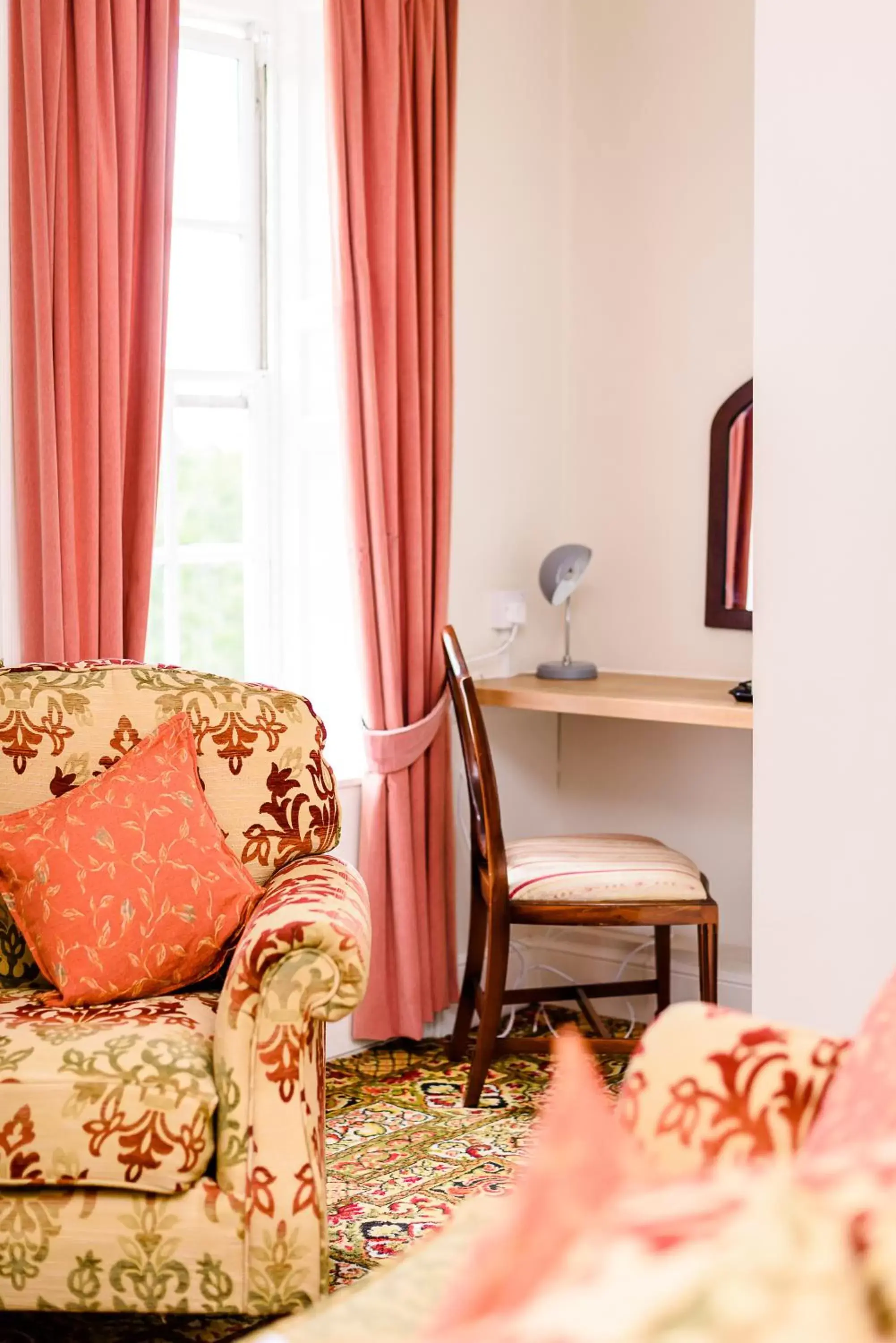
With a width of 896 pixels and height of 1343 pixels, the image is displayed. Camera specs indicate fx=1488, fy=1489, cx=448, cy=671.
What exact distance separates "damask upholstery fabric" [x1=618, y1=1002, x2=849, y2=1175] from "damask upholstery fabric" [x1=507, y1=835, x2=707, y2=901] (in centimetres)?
184

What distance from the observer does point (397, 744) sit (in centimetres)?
354

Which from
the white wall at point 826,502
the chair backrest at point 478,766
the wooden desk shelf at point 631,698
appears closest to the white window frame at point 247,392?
the chair backrest at point 478,766

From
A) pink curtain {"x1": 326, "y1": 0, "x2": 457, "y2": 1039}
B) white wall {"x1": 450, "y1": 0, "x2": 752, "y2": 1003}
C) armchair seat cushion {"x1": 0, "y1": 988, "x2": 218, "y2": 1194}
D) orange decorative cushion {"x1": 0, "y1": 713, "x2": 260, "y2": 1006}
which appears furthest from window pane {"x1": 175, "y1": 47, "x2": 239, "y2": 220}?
armchair seat cushion {"x1": 0, "y1": 988, "x2": 218, "y2": 1194}

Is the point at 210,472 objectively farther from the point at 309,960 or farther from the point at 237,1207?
the point at 237,1207

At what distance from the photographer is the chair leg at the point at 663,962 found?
3.55 m

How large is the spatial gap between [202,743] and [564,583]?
4.80 ft

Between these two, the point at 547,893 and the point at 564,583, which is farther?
the point at 564,583

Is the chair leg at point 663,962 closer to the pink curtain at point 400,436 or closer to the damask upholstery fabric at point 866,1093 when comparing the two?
the pink curtain at point 400,436

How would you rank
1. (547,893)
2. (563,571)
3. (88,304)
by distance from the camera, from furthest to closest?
(563,571), (547,893), (88,304)

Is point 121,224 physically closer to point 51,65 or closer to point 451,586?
point 51,65

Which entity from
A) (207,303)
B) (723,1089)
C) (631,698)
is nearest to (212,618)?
(207,303)

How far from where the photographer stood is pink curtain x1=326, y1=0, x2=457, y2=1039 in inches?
134

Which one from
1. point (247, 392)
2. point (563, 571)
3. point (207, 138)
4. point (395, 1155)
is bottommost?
point (395, 1155)

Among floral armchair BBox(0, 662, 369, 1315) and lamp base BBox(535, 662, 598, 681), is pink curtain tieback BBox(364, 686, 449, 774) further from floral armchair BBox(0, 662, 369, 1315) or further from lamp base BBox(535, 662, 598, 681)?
floral armchair BBox(0, 662, 369, 1315)
